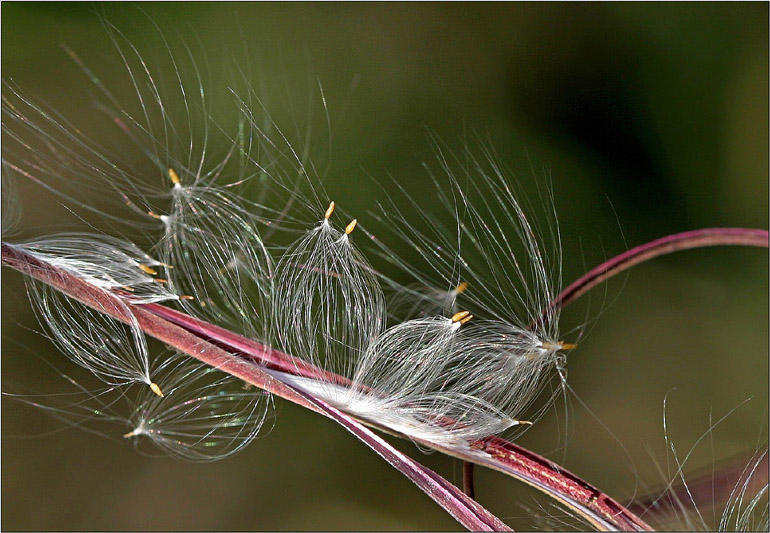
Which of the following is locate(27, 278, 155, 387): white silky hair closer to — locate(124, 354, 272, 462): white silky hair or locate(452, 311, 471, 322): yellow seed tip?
locate(124, 354, 272, 462): white silky hair

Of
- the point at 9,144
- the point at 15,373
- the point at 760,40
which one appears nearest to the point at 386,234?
the point at 9,144

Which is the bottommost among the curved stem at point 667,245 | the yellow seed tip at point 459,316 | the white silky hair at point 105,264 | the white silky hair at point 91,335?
the white silky hair at point 91,335

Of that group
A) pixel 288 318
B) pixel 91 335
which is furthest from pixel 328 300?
pixel 91 335

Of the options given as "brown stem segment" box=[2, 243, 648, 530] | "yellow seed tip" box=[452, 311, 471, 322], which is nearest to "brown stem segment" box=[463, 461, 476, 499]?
"brown stem segment" box=[2, 243, 648, 530]

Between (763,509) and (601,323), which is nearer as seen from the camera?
(763,509)

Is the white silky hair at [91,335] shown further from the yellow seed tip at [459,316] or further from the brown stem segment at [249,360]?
the yellow seed tip at [459,316]

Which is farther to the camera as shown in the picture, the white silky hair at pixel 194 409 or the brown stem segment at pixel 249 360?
the white silky hair at pixel 194 409

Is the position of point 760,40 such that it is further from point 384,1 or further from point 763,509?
point 763,509

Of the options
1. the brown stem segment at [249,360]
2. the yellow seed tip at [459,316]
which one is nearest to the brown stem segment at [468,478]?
the brown stem segment at [249,360]

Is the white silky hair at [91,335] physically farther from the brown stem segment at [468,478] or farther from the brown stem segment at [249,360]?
the brown stem segment at [468,478]

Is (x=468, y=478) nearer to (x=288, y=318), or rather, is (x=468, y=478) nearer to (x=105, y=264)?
(x=288, y=318)

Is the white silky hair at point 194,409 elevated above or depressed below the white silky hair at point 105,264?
below
